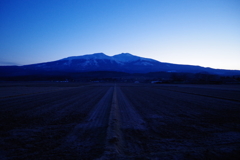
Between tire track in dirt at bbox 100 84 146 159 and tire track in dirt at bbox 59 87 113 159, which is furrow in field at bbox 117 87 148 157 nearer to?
tire track in dirt at bbox 100 84 146 159

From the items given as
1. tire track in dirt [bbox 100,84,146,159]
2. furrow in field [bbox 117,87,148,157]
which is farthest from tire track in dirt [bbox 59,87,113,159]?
furrow in field [bbox 117,87,148,157]

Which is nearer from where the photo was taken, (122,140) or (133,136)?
(122,140)

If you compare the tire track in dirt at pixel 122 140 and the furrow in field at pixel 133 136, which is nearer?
the tire track in dirt at pixel 122 140

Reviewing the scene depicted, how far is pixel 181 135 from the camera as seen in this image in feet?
20.6

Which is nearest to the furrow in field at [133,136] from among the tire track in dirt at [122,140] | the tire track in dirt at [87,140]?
the tire track in dirt at [122,140]

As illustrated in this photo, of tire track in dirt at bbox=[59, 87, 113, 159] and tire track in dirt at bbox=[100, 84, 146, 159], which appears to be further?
tire track in dirt at bbox=[59, 87, 113, 159]

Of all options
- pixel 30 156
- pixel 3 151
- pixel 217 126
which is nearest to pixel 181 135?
pixel 217 126

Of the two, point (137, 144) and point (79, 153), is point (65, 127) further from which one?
point (137, 144)

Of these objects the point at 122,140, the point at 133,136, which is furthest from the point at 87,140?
the point at 133,136

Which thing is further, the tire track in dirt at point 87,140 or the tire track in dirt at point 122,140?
the tire track in dirt at point 87,140

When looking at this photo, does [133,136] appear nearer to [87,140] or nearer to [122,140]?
[122,140]

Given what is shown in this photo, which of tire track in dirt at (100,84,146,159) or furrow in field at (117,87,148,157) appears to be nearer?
tire track in dirt at (100,84,146,159)

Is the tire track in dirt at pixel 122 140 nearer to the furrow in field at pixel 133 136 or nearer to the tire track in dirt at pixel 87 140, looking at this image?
the furrow in field at pixel 133 136

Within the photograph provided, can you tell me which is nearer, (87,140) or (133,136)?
(87,140)
